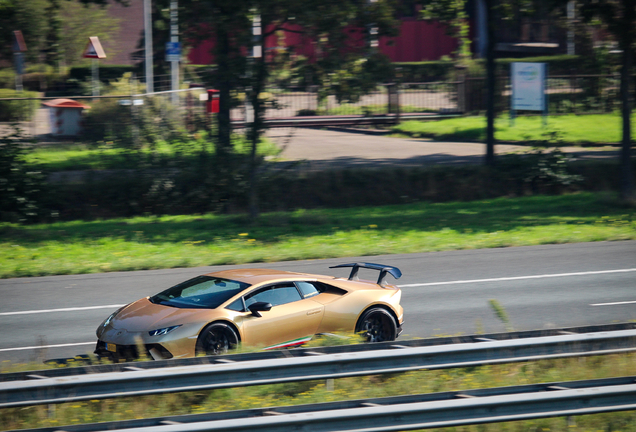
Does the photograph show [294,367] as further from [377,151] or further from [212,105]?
[377,151]

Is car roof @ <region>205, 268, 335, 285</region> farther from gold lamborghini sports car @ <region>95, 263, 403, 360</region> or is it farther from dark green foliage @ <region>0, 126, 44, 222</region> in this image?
dark green foliage @ <region>0, 126, 44, 222</region>

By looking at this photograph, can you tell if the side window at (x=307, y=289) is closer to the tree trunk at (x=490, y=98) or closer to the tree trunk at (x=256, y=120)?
the tree trunk at (x=256, y=120)

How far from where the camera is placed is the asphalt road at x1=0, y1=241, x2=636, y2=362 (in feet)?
32.1

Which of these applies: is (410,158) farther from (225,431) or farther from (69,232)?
(225,431)

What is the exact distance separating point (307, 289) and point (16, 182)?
41.0ft

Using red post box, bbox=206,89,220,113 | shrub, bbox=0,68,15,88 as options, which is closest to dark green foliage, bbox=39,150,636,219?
red post box, bbox=206,89,220,113

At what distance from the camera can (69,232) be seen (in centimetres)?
1731

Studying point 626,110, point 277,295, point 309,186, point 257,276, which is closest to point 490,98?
point 626,110

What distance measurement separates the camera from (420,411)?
4.75 meters

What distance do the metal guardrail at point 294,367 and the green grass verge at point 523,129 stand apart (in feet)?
81.2

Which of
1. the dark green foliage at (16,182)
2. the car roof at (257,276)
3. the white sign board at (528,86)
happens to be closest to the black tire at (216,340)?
the car roof at (257,276)

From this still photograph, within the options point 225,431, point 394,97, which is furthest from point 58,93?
point 225,431

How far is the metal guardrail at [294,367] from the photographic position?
4812 millimetres

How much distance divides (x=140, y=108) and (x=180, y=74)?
58.0 feet
